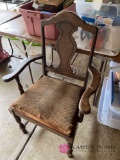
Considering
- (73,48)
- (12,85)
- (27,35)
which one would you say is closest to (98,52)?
(73,48)

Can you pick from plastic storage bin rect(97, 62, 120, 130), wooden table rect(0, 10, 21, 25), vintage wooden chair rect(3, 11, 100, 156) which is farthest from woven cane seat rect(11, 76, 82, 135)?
wooden table rect(0, 10, 21, 25)

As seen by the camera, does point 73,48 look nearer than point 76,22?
No

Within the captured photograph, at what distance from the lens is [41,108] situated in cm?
109

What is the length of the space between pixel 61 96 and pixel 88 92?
299mm

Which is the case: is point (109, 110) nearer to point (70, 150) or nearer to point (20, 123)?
point (70, 150)

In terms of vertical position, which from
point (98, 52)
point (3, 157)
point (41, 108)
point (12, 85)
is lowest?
point (3, 157)

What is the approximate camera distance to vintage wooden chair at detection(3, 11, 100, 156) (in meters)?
0.99

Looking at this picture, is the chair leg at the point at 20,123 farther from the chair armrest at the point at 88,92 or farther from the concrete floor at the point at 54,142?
the chair armrest at the point at 88,92

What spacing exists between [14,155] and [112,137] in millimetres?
926

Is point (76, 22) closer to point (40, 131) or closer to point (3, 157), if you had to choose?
point (40, 131)

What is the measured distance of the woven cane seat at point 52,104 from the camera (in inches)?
39.9

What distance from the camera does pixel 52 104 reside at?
43.9 inches

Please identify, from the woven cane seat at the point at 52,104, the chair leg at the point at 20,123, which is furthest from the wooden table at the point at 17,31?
the chair leg at the point at 20,123

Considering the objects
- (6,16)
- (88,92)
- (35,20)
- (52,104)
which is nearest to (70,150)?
(52,104)
